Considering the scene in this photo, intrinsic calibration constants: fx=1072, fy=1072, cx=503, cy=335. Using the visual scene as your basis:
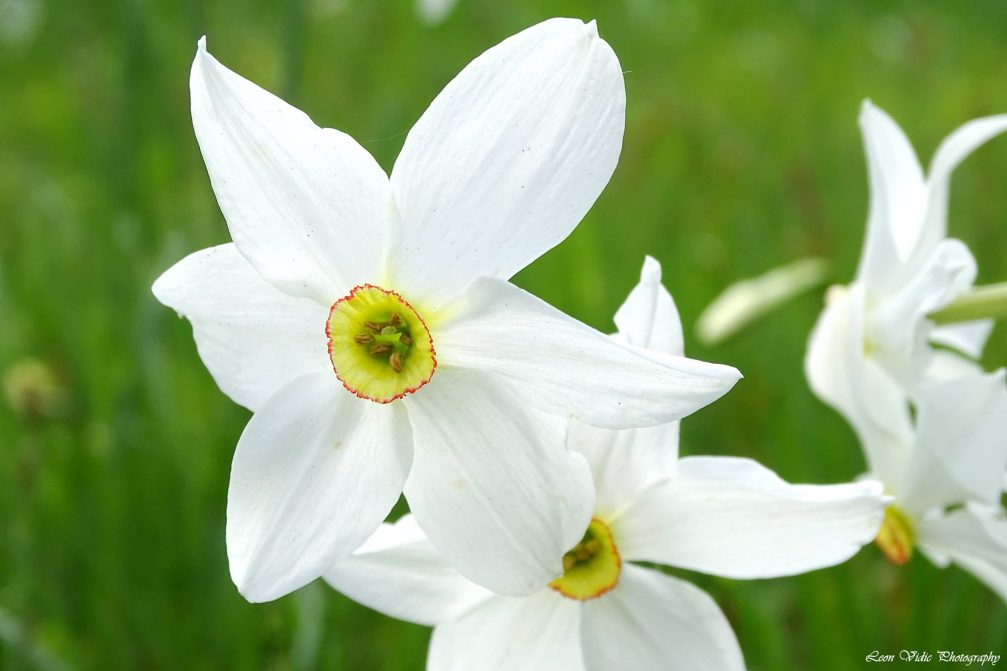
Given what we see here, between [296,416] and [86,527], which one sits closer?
[296,416]

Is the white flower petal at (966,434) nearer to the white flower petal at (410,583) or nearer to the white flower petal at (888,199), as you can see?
the white flower petal at (888,199)

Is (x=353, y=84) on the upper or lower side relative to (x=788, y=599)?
upper

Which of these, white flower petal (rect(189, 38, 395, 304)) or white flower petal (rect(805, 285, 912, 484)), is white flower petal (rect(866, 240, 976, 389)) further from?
white flower petal (rect(189, 38, 395, 304))

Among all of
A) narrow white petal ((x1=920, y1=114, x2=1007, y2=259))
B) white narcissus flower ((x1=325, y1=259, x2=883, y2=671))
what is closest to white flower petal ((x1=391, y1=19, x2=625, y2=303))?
white narcissus flower ((x1=325, y1=259, x2=883, y2=671))

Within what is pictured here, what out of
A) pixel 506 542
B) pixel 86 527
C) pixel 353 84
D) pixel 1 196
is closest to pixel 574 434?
pixel 506 542

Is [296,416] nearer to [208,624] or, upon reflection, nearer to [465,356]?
[465,356]

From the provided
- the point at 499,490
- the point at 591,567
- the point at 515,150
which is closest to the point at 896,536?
the point at 591,567
